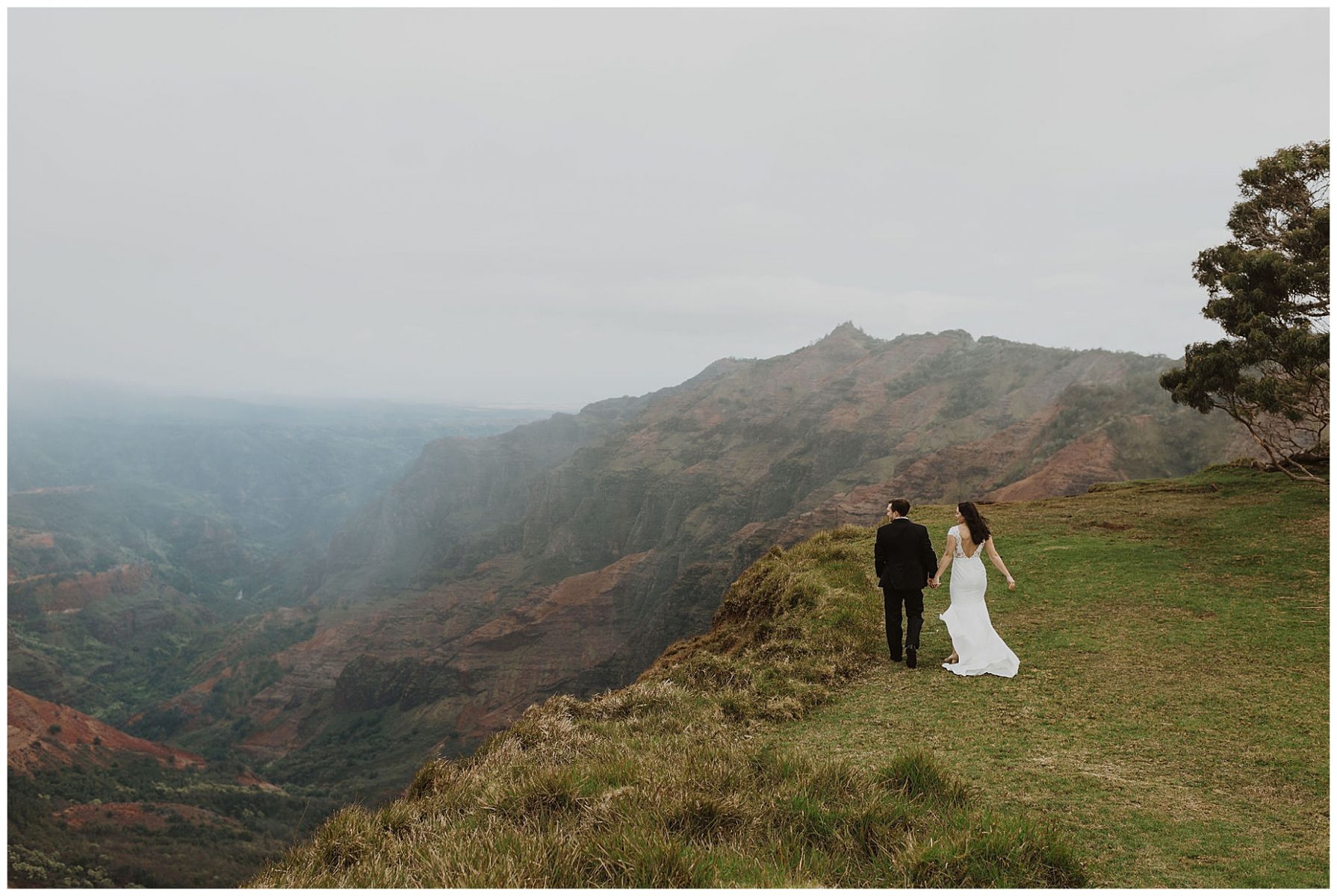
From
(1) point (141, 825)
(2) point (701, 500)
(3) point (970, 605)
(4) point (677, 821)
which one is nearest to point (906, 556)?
(3) point (970, 605)

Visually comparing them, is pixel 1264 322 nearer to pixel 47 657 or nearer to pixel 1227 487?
pixel 1227 487

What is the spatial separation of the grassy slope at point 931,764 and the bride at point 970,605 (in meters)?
0.34

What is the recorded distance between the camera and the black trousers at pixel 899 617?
9.21 meters

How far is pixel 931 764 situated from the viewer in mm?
5598

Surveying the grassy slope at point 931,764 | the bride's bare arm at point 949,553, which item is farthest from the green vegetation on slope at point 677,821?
the bride's bare arm at point 949,553

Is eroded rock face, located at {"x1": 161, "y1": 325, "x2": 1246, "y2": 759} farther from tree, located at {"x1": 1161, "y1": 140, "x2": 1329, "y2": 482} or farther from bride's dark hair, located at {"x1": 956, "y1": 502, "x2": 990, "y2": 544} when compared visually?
bride's dark hair, located at {"x1": 956, "y1": 502, "x2": 990, "y2": 544}

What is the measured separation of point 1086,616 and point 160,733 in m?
183

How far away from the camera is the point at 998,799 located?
5.52 meters

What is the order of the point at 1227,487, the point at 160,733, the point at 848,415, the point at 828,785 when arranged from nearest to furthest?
the point at 828,785 < the point at 1227,487 < the point at 160,733 < the point at 848,415

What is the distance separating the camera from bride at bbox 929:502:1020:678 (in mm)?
8875

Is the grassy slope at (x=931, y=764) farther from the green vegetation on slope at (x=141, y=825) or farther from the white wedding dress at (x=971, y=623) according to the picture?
the green vegetation on slope at (x=141, y=825)

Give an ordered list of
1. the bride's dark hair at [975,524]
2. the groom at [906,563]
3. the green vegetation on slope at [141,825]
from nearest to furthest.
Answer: the bride's dark hair at [975,524] → the groom at [906,563] → the green vegetation on slope at [141,825]

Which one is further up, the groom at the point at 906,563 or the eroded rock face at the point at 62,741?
the groom at the point at 906,563

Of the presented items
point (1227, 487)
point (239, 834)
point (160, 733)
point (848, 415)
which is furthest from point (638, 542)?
point (1227, 487)
